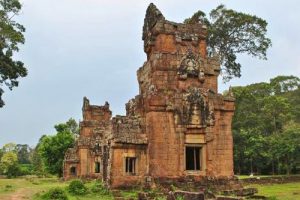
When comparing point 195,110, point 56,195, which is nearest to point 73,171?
point 56,195

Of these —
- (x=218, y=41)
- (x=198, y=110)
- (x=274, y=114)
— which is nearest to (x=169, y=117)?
(x=198, y=110)

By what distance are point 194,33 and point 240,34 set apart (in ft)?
41.5

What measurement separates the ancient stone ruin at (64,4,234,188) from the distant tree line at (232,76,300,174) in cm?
2207

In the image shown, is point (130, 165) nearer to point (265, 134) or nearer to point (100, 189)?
point (100, 189)

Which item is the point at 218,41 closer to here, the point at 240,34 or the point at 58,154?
the point at 240,34

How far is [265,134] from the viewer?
149 ft

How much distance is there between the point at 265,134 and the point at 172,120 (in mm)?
31123

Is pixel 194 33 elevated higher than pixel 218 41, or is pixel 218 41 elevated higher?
→ pixel 218 41

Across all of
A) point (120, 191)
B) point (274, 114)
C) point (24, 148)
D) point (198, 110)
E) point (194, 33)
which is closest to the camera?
→ point (120, 191)

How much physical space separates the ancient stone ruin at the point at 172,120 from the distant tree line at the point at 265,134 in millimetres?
22072

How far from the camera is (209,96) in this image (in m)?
17.8

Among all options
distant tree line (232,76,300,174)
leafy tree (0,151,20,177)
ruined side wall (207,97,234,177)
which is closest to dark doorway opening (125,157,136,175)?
ruined side wall (207,97,234,177)

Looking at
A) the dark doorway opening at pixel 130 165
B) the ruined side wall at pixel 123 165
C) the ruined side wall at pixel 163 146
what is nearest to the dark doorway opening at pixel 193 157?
the ruined side wall at pixel 163 146

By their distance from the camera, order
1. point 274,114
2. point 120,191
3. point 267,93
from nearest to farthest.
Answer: point 120,191, point 274,114, point 267,93
